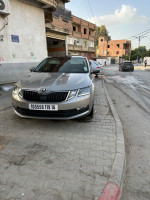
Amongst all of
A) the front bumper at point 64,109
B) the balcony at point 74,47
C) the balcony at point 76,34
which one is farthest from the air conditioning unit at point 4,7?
the balcony at point 76,34

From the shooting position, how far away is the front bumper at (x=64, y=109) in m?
2.87

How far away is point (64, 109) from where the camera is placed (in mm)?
2859

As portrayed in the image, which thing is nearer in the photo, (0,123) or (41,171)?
(41,171)

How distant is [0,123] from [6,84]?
537 cm

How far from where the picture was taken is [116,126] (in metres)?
3.41

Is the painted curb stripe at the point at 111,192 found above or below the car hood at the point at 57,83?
below

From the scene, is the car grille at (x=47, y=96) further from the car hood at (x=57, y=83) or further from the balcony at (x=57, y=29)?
the balcony at (x=57, y=29)

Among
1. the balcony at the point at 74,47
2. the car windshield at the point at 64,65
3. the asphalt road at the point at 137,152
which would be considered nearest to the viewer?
the asphalt road at the point at 137,152

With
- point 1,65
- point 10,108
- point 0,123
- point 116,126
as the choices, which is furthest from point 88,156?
point 1,65

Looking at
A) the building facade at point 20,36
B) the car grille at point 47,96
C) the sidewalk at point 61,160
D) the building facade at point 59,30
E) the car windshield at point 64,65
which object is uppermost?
the building facade at point 59,30

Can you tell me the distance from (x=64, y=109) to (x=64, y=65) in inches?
76.5

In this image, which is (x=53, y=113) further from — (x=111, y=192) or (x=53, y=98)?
(x=111, y=192)

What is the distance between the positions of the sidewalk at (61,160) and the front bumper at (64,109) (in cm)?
40

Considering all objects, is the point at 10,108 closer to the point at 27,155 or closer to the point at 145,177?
the point at 27,155
